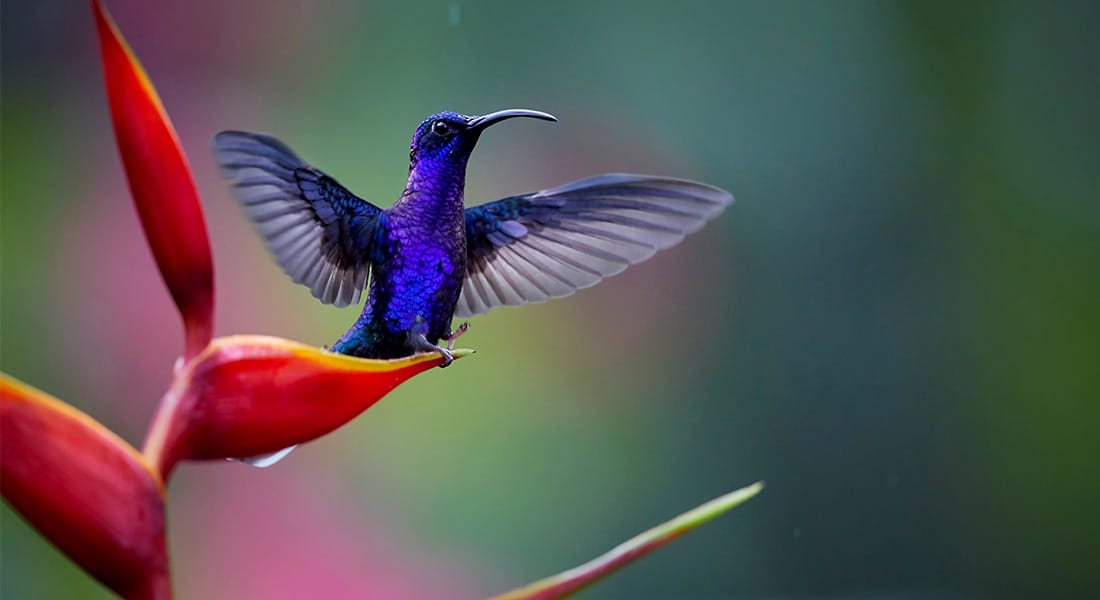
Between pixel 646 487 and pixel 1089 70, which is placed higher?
pixel 1089 70

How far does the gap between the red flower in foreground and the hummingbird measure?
4.4 inches

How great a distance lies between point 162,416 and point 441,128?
0.24 meters

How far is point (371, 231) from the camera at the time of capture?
57cm

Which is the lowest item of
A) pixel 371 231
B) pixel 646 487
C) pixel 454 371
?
pixel 646 487

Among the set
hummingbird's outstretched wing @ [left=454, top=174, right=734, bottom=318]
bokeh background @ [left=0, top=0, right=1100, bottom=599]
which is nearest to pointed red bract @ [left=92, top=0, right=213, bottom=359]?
hummingbird's outstretched wing @ [left=454, top=174, right=734, bottom=318]

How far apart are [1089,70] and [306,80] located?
1.12 metres

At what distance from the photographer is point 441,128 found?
54cm

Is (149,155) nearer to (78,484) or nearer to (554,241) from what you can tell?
(78,484)

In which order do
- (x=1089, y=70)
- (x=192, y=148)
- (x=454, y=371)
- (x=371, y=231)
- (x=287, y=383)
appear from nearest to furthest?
(x=287, y=383)
(x=371, y=231)
(x=192, y=148)
(x=454, y=371)
(x=1089, y=70)

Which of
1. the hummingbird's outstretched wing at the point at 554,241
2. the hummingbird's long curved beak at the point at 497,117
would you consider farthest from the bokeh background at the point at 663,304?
the hummingbird's long curved beak at the point at 497,117

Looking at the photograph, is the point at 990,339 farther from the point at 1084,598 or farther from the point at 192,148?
the point at 192,148

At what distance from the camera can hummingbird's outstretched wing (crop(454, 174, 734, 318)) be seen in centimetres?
61

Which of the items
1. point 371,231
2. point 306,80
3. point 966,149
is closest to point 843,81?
point 966,149

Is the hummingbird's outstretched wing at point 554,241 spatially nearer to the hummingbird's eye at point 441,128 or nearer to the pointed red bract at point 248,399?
the hummingbird's eye at point 441,128
